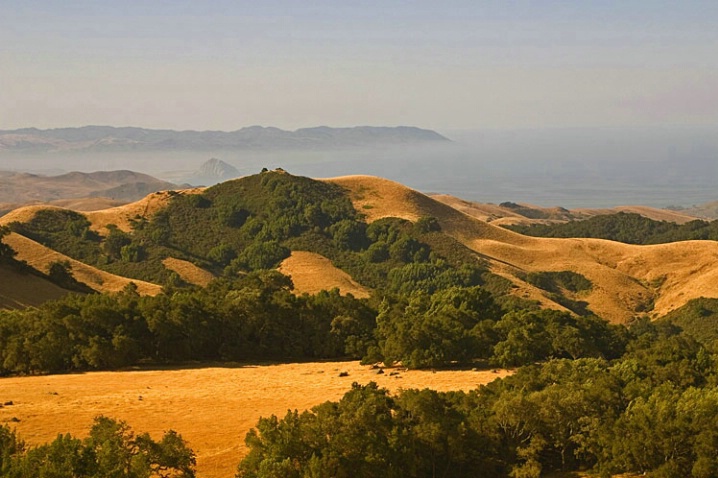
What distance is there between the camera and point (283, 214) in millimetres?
121625

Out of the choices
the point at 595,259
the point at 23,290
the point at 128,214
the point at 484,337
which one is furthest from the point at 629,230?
the point at 23,290

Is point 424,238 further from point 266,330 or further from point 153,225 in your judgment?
point 266,330

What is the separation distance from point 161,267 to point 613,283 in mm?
62542

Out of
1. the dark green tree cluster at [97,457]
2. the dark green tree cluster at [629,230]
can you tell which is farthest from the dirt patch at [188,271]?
the dark green tree cluster at [629,230]

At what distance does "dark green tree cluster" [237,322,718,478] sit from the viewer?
24.8 metres

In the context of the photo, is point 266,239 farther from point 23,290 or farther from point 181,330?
point 181,330

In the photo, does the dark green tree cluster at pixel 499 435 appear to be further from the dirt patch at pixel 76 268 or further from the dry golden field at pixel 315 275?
the dry golden field at pixel 315 275

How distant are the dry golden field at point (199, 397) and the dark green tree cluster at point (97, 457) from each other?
376 cm

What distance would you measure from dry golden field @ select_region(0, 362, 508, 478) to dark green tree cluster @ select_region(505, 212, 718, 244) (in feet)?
358

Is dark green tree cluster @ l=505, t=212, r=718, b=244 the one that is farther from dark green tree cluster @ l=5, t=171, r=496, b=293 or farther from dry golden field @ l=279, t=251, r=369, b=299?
dry golden field @ l=279, t=251, r=369, b=299

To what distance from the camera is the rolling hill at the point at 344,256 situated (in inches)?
3765

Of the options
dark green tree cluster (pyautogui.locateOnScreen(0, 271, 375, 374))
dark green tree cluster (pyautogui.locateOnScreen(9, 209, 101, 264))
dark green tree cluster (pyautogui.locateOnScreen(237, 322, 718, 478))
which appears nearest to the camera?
dark green tree cluster (pyautogui.locateOnScreen(237, 322, 718, 478))

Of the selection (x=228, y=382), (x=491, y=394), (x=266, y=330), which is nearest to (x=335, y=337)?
(x=266, y=330)

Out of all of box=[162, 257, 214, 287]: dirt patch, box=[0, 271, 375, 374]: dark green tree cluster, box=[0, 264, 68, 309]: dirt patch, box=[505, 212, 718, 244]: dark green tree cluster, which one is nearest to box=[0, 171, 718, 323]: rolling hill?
box=[162, 257, 214, 287]: dirt patch
